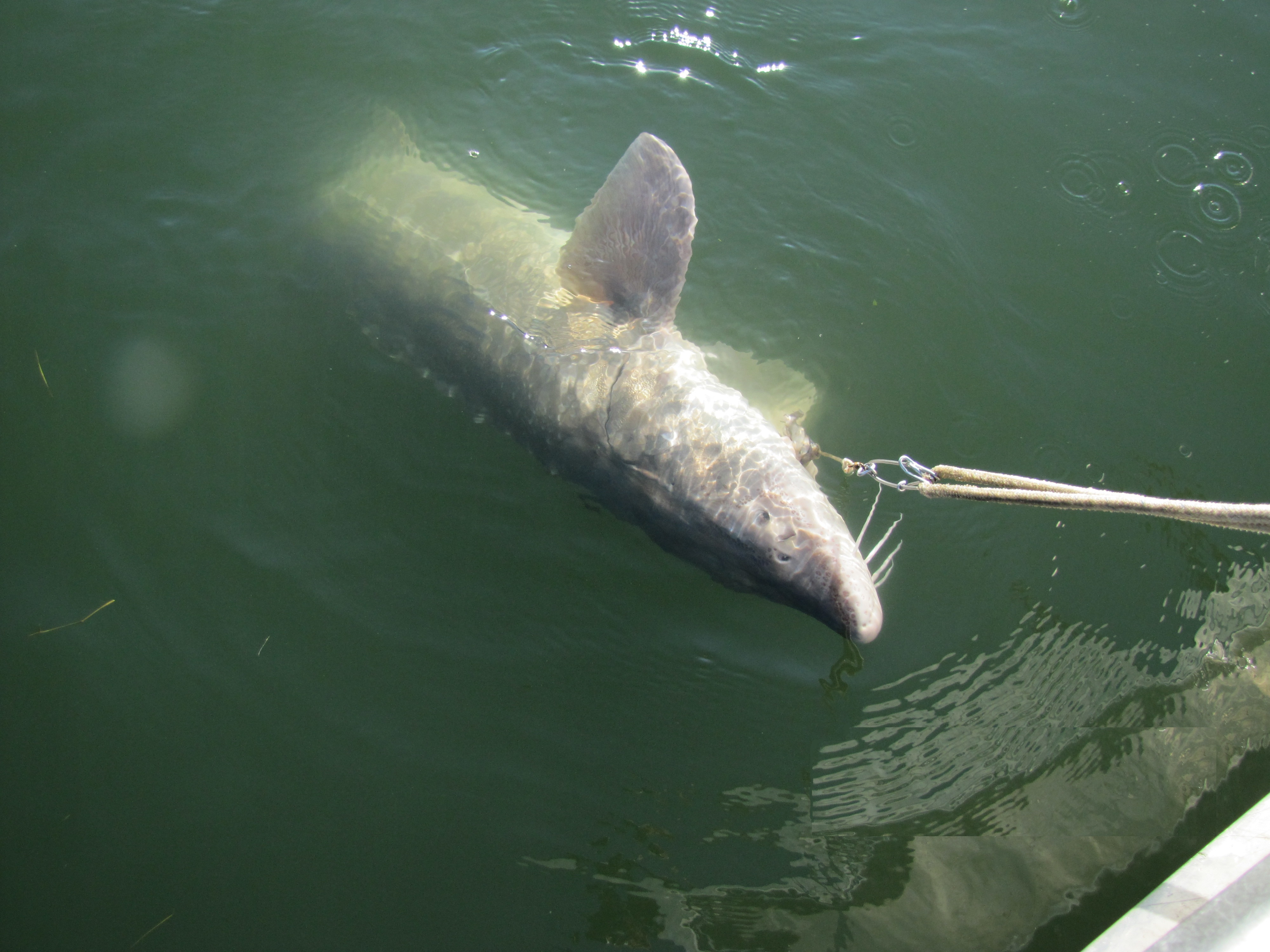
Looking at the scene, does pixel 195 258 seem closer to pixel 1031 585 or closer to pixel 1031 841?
pixel 1031 585

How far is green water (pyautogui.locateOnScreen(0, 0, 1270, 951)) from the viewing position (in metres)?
3.87

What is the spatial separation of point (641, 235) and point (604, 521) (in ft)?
5.11

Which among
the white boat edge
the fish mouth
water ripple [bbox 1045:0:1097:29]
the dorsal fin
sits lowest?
the white boat edge

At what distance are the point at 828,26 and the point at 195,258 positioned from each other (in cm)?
483

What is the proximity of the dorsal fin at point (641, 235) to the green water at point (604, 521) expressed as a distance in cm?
54

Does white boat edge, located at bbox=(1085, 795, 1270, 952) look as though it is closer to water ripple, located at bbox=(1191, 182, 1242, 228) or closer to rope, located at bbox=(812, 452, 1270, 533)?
rope, located at bbox=(812, 452, 1270, 533)

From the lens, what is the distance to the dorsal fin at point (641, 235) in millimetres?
4312

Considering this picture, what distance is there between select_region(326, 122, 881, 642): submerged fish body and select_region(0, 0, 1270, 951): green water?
0.39 metres

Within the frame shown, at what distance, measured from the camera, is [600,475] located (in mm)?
4023

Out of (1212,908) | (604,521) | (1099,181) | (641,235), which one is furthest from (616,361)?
(1099,181)

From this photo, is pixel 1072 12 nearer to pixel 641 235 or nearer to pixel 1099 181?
pixel 1099 181

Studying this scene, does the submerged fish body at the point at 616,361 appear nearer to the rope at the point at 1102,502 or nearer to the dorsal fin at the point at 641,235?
the dorsal fin at the point at 641,235

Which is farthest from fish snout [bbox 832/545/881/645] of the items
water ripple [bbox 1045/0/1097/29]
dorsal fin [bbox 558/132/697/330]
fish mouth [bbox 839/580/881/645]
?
water ripple [bbox 1045/0/1097/29]

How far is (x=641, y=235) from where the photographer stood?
4309mm
